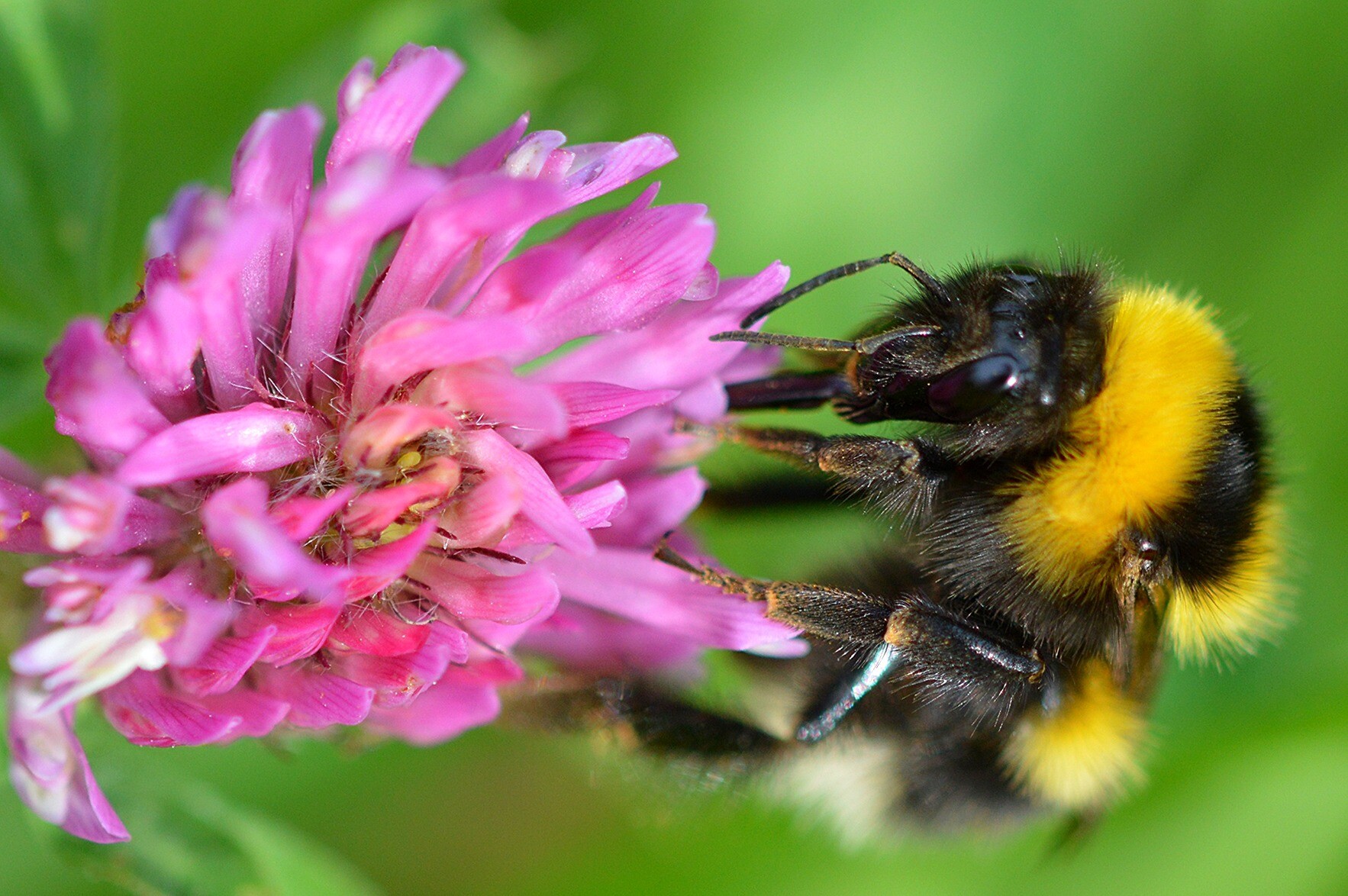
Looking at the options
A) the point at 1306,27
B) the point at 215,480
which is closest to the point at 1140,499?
the point at 215,480

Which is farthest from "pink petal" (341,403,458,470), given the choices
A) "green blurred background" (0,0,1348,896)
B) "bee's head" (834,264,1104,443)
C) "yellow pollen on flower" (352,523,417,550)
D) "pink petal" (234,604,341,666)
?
"green blurred background" (0,0,1348,896)

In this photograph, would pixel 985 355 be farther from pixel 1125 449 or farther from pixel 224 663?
pixel 224 663

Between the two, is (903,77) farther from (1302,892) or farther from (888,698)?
(1302,892)

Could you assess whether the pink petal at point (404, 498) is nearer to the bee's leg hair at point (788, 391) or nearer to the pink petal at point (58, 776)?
the pink petal at point (58, 776)

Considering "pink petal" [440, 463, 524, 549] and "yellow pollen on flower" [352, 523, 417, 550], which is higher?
"pink petal" [440, 463, 524, 549]

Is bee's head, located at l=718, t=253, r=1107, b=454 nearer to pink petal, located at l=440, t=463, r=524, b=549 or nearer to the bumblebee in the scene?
the bumblebee

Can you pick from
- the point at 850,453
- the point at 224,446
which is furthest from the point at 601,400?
the point at 224,446
